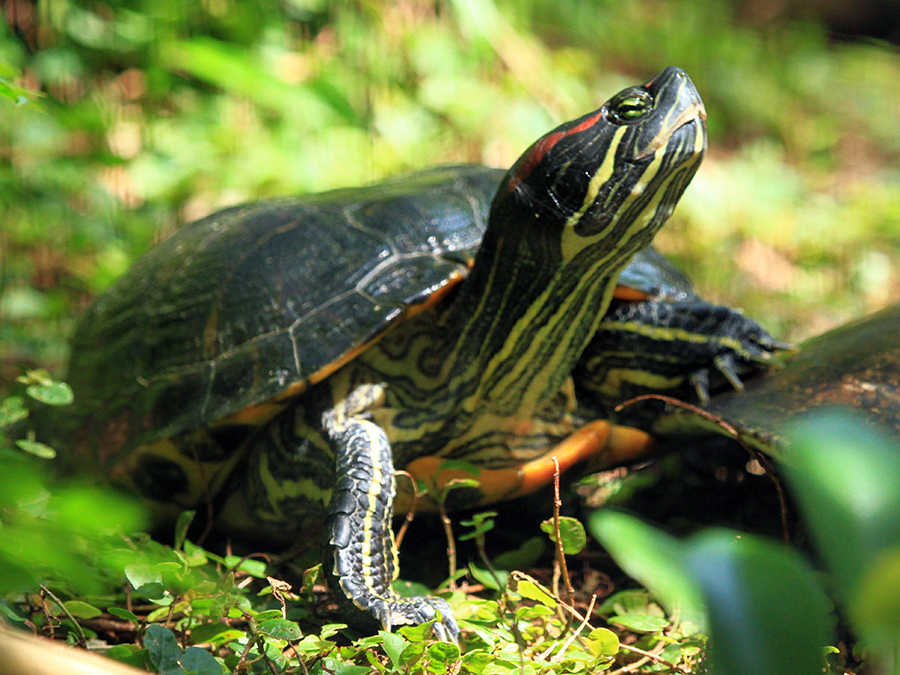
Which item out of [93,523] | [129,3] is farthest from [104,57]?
[93,523]

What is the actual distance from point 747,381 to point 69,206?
363cm

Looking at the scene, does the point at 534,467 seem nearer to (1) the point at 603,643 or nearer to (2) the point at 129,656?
(1) the point at 603,643

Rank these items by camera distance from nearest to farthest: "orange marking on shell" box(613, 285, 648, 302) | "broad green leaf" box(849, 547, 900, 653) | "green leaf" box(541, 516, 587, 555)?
"broad green leaf" box(849, 547, 900, 653) < "green leaf" box(541, 516, 587, 555) < "orange marking on shell" box(613, 285, 648, 302)

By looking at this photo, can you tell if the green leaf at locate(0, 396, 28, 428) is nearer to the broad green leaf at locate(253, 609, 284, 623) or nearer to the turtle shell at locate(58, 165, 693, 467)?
the turtle shell at locate(58, 165, 693, 467)

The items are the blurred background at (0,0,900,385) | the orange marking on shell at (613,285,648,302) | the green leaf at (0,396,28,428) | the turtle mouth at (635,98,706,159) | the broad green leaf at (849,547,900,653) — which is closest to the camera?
the broad green leaf at (849,547,900,653)

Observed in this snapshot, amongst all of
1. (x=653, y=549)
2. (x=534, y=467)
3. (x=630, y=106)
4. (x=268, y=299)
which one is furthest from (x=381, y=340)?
(x=653, y=549)

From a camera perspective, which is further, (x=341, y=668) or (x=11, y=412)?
(x=11, y=412)

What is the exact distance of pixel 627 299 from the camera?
7.72 ft

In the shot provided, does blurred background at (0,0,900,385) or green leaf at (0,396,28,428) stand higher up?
blurred background at (0,0,900,385)

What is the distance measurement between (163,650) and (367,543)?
0.56 metres

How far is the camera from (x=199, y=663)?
135cm

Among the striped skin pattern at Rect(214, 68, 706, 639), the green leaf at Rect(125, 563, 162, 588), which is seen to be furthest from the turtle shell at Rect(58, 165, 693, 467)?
the green leaf at Rect(125, 563, 162, 588)

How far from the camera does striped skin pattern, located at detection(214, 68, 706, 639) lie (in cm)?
184

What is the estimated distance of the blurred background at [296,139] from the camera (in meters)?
3.98
